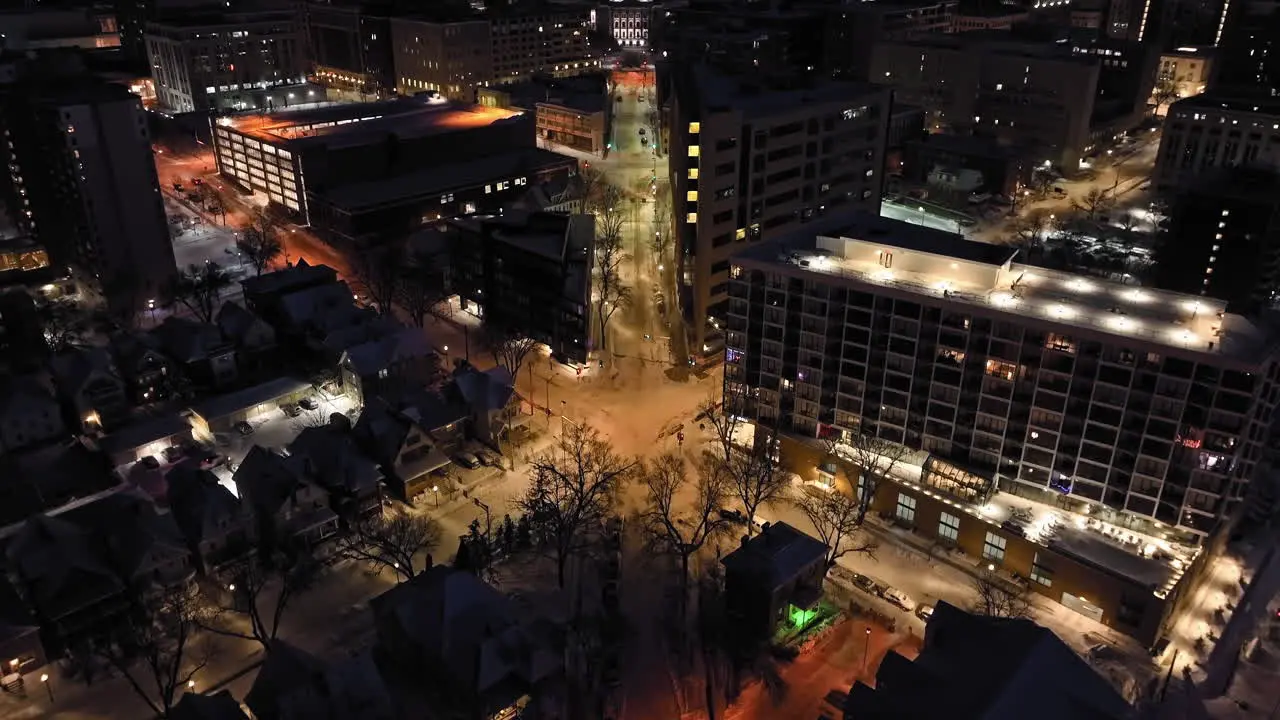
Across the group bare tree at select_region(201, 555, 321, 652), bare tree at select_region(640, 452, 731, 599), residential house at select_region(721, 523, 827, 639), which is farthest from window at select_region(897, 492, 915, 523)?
bare tree at select_region(201, 555, 321, 652)

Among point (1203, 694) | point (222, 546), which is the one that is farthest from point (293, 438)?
point (1203, 694)

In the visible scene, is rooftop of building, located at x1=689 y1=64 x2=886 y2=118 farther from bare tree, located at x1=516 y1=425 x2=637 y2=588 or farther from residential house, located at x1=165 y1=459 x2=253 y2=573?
residential house, located at x1=165 y1=459 x2=253 y2=573

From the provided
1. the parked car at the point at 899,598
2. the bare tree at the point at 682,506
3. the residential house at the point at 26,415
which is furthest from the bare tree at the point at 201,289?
the parked car at the point at 899,598

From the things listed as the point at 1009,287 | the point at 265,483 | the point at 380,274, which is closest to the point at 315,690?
the point at 265,483

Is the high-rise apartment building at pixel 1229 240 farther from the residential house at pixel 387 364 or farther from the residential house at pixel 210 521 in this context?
the residential house at pixel 210 521

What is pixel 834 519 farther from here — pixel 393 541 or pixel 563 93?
pixel 563 93

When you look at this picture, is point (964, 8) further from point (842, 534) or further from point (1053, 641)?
point (1053, 641)
